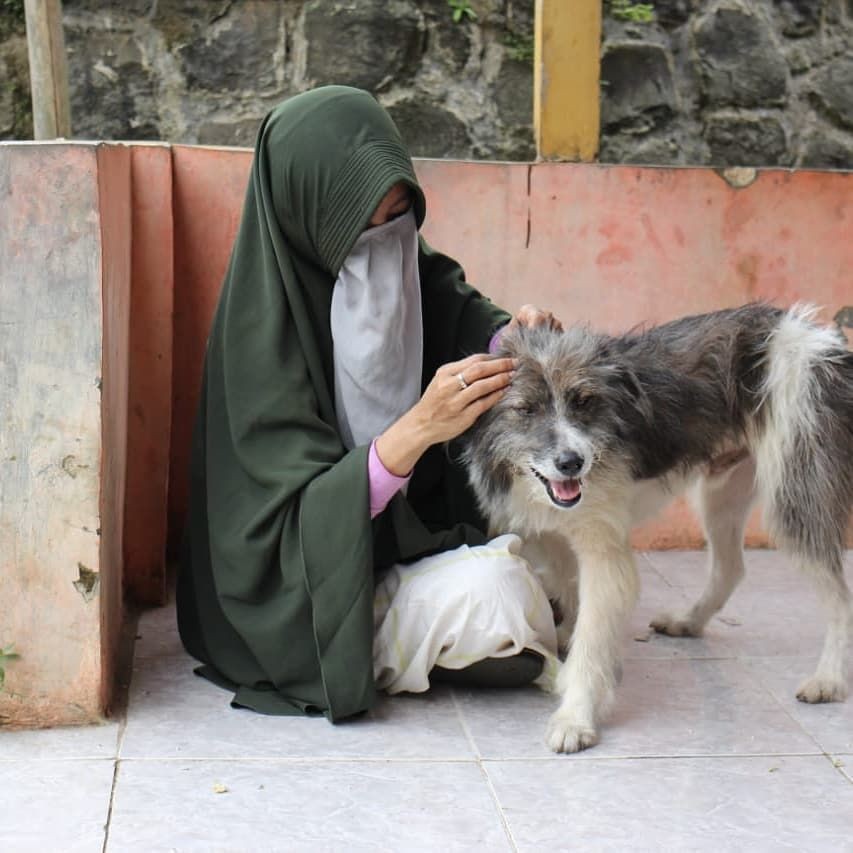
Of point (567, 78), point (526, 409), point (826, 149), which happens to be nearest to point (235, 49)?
point (567, 78)

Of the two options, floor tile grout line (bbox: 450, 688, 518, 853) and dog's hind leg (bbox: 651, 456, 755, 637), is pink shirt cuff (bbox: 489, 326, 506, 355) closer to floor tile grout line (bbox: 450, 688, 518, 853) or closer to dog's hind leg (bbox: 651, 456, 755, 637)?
dog's hind leg (bbox: 651, 456, 755, 637)

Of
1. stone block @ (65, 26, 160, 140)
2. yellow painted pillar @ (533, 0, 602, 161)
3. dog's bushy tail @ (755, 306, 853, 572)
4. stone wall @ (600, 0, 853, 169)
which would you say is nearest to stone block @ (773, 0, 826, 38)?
stone wall @ (600, 0, 853, 169)

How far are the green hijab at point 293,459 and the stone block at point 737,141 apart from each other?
3.69 meters

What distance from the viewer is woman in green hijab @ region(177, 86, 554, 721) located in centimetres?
324

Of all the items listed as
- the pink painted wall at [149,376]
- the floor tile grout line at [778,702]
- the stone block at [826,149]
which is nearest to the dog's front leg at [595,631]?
the floor tile grout line at [778,702]

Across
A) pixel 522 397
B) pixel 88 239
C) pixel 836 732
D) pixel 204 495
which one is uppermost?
pixel 88 239

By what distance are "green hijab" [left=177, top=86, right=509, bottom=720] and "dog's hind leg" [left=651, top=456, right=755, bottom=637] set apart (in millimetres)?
924

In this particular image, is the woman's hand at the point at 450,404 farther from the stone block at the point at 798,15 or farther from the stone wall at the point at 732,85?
the stone block at the point at 798,15

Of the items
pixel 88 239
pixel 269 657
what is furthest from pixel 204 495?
pixel 88 239

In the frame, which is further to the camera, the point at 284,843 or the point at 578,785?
the point at 578,785

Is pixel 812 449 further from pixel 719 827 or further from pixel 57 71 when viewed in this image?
pixel 57 71

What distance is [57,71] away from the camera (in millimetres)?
4820

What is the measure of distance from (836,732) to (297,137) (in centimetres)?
213

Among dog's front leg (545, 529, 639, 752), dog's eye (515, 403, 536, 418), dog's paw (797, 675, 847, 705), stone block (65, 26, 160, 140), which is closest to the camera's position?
dog's eye (515, 403, 536, 418)
